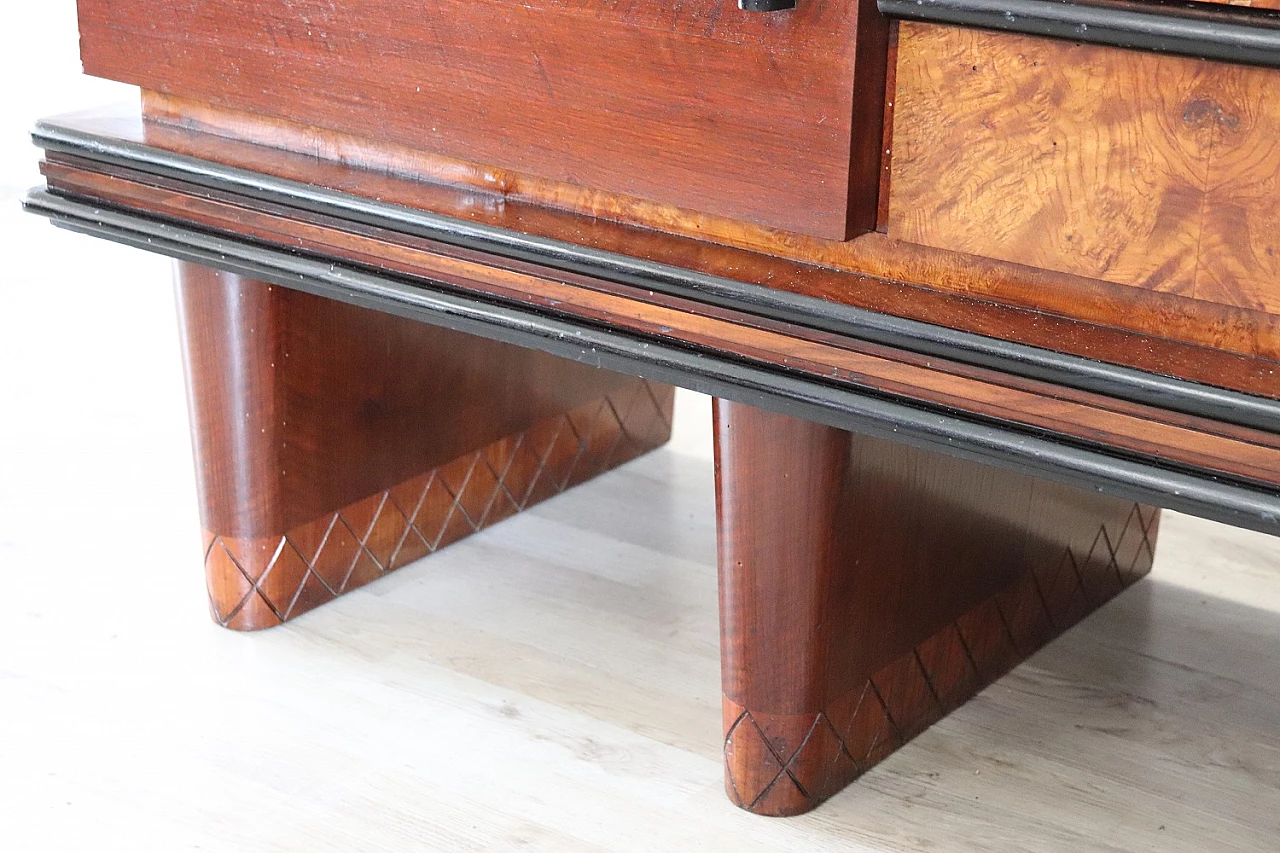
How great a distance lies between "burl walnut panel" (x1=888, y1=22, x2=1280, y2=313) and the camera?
957mm

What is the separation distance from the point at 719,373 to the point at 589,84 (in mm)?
241

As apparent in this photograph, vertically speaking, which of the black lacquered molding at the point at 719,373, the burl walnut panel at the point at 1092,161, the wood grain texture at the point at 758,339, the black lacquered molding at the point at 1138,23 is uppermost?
the black lacquered molding at the point at 1138,23

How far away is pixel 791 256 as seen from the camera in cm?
117

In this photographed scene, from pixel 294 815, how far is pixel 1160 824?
761 millimetres

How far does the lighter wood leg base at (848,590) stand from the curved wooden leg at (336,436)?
53 centimetres

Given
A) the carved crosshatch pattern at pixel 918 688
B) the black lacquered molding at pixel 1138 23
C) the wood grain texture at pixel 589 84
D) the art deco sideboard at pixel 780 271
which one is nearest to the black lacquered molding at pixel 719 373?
the art deco sideboard at pixel 780 271

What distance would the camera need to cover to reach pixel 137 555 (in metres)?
1.87

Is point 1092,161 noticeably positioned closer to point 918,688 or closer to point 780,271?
point 780,271

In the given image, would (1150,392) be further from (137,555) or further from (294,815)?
(137,555)

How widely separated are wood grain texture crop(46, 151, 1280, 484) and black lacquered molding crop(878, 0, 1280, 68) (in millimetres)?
220

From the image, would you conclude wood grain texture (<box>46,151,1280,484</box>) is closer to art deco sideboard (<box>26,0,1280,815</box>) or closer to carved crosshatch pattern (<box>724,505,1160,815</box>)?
art deco sideboard (<box>26,0,1280,815</box>)

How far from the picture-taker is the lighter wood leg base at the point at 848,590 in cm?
129

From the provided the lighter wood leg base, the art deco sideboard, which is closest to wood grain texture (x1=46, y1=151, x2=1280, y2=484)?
the art deco sideboard

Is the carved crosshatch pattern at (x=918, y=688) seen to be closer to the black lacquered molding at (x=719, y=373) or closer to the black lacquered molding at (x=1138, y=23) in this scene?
the black lacquered molding at (x=719, y=373)
